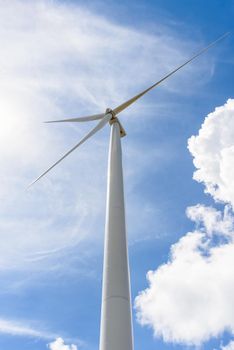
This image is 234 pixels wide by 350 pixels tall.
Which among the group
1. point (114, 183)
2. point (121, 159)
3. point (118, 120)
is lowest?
point (114, 183)

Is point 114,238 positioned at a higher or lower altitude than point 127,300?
higher

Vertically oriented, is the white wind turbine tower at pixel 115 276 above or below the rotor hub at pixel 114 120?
below

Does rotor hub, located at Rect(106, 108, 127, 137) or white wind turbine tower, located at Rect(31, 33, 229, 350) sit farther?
rotor hub, located at Rect(106, 108, 127, 137)

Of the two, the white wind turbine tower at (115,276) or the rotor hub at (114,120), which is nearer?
the white wind turbine tower at (115,276)

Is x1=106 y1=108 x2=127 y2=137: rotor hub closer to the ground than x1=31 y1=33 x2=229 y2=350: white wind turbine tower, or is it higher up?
higher up

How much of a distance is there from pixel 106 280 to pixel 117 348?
2.47 m

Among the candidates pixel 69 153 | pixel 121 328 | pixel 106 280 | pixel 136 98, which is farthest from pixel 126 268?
pixel 136 98

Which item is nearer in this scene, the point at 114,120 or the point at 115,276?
the point at 115,276

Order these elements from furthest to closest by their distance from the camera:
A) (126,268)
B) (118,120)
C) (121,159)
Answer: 1. (118,120)
2. (121,159)
3. (126,268)

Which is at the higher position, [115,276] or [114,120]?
[114,120]

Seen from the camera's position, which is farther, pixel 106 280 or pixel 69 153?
pixel 69 153

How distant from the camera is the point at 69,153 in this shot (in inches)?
950

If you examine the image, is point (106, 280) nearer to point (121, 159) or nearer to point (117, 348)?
point (117, 348)

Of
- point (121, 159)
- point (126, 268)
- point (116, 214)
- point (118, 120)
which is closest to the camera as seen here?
point (126, 268)
